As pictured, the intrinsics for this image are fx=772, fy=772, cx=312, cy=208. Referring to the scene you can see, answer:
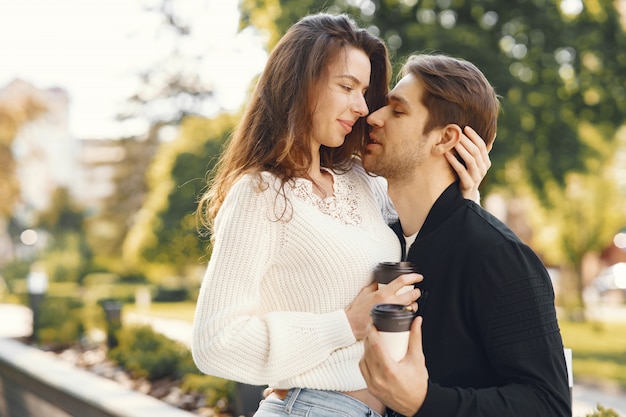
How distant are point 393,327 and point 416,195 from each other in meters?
0.90

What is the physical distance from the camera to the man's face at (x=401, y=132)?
2.62 meters

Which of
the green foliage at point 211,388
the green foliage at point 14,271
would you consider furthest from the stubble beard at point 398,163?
the green foliage at point 14,271

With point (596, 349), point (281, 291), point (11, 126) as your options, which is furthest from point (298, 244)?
point (11, 126)

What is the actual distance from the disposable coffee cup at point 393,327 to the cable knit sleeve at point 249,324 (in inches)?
23.9

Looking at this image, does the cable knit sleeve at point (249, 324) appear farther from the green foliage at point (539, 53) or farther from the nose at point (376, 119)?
the green foliage at point (539, 53)

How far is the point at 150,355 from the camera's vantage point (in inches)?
318

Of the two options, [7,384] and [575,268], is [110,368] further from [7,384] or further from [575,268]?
[575,268]

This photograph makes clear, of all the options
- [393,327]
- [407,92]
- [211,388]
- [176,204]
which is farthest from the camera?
[176,204]

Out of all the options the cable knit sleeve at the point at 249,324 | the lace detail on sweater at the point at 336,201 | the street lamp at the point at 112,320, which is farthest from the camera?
the street lamp at the point at 112,320

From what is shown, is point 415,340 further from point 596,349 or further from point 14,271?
point 14,271

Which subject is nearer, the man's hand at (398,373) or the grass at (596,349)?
the man's hand at (398,373)

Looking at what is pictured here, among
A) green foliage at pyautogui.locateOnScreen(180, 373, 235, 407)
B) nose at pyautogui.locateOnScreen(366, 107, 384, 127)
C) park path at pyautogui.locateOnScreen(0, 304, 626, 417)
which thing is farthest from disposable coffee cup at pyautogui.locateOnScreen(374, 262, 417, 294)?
green foliage at pyautogui.locateOnScreen(180, 373, 235, 407)

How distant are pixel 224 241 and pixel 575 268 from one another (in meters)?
19.6

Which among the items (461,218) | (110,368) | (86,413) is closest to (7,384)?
(110,368)
